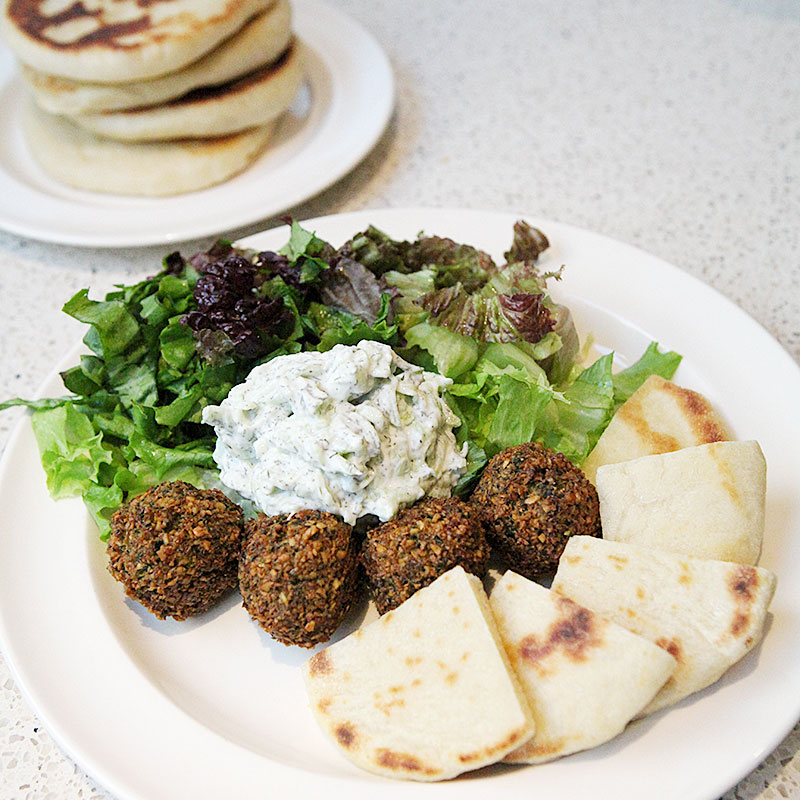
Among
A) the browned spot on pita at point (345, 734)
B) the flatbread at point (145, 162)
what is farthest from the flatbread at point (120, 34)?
the browned spot on pita at point (345, 734)

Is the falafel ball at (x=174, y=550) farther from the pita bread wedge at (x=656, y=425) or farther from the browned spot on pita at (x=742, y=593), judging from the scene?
the browned spot on pita at (x=742, y=593)

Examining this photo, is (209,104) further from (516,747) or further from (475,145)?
(516,747)

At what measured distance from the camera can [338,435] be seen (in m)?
2.26

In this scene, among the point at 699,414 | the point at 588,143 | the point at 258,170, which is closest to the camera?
the point at 699,414

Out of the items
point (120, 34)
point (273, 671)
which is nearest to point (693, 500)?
point (273, 671)

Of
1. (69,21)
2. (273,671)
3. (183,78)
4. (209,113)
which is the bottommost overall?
(273,671)

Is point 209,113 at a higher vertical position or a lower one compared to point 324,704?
higher

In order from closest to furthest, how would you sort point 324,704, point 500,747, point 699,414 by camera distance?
1. point 500,747
2. point 324,704
3. point 699,414

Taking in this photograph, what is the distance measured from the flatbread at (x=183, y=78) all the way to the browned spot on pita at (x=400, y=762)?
9.70ft

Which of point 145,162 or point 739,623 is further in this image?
point 145,162

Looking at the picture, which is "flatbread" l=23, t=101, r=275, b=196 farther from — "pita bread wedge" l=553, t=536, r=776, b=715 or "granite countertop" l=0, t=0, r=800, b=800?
"pita bread wedge" l=553, t=536, r=776, b=715

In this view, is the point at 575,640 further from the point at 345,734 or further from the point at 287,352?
the point at 287,352

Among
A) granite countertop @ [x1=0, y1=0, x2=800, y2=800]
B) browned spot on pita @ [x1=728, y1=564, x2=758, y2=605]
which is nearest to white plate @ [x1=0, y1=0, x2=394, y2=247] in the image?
granite countertop @ [x1=0, y1=0, x2=800, y2=800]

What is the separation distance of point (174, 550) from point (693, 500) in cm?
141
